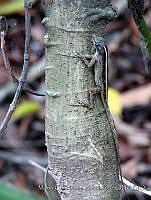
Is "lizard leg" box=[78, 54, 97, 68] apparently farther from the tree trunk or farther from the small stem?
the small stem

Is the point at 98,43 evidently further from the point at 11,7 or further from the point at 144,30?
the point at 11,7

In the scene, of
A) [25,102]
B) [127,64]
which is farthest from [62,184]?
[127,64]

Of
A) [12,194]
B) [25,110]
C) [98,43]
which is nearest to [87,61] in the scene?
[98,43]

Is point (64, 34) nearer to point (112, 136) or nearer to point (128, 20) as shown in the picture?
point (112, 136)

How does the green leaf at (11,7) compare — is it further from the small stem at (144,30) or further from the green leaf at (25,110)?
the small stem at (144,30)

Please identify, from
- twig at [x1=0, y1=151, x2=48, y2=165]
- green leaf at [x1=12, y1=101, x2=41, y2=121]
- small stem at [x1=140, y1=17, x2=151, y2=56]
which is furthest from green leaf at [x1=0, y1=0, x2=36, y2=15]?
small stem at [x1=140, y1=17, x2=151, y2=56]

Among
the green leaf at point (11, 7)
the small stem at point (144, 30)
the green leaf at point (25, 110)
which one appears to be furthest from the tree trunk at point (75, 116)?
the green leaf at point (11, 7)
